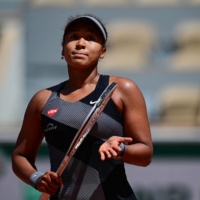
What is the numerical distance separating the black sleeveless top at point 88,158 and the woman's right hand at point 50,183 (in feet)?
0.31

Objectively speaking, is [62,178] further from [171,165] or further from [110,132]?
[171,165]

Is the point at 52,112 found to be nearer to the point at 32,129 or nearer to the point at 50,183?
the point at 32,129

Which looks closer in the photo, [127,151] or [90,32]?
[127,151]

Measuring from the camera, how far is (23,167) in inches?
129

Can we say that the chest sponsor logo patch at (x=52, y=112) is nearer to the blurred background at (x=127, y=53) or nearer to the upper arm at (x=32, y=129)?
the upper arm at (x=32, y=129)

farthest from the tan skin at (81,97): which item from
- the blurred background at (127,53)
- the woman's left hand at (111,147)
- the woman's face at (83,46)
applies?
the blurred background at (127,53)

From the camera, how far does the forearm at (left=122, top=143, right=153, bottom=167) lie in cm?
300

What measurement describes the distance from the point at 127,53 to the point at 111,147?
7.23m

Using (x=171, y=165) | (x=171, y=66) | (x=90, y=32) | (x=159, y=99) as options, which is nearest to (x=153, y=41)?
(x=171, y=66)

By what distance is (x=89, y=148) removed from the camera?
3064 millimetres

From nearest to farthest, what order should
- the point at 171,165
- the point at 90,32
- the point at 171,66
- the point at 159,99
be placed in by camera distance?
the point at 90,32, the point at 171,165, the point at 159,99, the point at 171,66

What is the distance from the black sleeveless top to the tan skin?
64mm

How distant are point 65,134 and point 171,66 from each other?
22.0 feet

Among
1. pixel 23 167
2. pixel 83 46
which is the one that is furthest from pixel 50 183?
pixel 83 46
